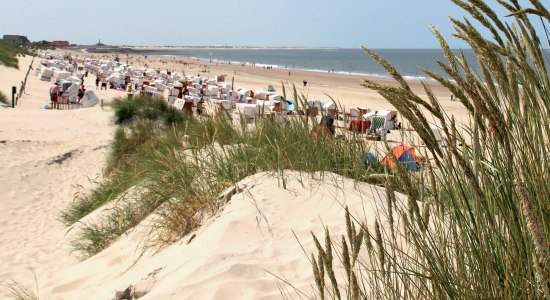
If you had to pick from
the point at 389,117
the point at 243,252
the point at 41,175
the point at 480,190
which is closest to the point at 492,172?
the point at 480,190

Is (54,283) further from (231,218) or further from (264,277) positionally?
(264,277)

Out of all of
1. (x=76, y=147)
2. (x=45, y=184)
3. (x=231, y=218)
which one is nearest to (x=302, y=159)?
(x=231, y=218)

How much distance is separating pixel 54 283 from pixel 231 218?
1.62 m

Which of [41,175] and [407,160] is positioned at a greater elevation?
[407,160]

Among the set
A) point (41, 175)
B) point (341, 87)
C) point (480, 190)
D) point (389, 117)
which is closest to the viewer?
point (480, 190)

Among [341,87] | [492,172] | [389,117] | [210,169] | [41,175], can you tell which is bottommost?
[41,175]

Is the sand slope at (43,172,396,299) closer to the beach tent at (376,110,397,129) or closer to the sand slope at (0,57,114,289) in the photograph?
the sand slope at (0,57,114,289)

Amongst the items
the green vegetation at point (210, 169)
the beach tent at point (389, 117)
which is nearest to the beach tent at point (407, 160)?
the green vegetation at point (210, 169)

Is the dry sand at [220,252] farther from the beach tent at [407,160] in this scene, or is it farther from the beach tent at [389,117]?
the beach tent at [389,117]

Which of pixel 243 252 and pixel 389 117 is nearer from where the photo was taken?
pixel 243 252

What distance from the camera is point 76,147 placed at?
10.3 metres

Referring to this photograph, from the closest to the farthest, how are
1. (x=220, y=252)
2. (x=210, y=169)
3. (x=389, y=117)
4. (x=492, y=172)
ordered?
(x=492, y=172)
(x=220, y=252)
(x=210, y=169)
(x=389, y=117)

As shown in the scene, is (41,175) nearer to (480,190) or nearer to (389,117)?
(389,117)

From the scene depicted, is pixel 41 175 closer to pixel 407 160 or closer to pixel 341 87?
pixel 407 160
